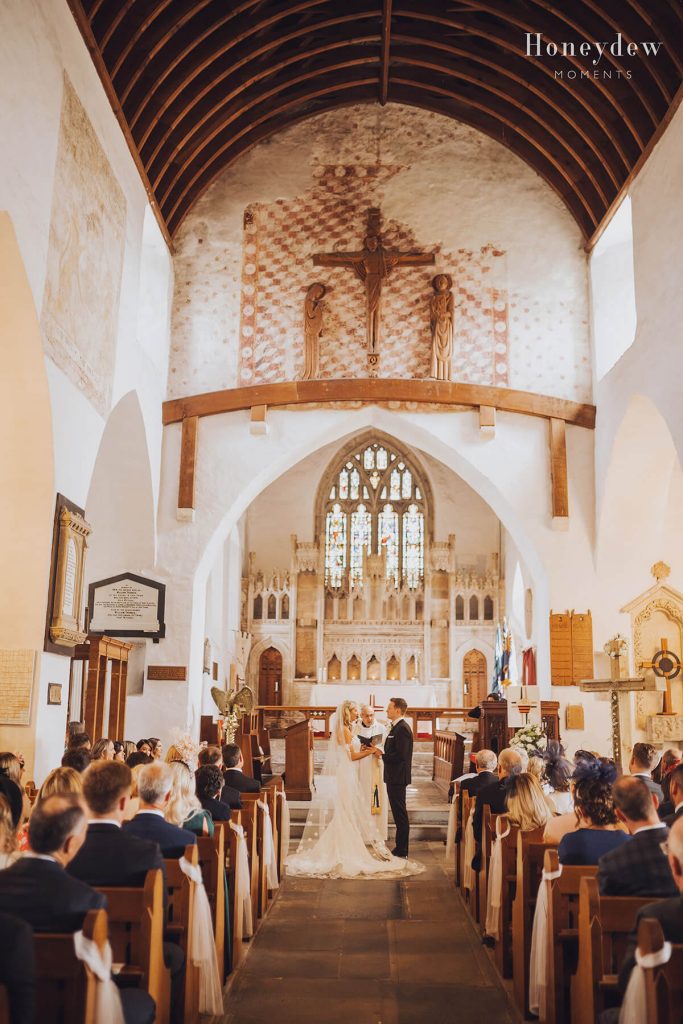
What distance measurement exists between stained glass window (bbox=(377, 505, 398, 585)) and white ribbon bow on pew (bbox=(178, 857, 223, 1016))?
1740 cm

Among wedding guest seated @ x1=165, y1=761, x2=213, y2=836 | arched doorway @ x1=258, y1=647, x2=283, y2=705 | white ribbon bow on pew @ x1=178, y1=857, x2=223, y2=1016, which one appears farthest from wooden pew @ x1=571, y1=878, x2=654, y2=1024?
arched doorway @ x1=258, y1=647, x2=283, y2=705

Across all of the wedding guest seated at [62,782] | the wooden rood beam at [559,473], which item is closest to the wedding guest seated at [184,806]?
the wedding guest seated at [62,782]

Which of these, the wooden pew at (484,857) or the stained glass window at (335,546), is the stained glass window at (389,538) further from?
the wooden pew at (484,857)

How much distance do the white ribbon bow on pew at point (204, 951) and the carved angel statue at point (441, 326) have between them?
946cm

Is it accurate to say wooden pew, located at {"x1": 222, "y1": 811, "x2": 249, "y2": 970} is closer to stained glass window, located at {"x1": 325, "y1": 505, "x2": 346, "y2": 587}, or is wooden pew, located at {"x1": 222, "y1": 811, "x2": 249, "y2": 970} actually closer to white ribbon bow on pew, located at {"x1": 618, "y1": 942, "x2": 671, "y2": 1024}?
white ribbon bow on pew, located at {"x1": 618, "y1": 942, "x2": 671, "y2": 1024}

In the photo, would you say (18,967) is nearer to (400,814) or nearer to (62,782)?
(62,782)

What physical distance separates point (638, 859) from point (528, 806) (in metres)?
→ 1.63

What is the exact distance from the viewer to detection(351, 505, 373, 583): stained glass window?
71.3 feet

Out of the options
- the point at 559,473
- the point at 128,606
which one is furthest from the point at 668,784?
the point at 128,606

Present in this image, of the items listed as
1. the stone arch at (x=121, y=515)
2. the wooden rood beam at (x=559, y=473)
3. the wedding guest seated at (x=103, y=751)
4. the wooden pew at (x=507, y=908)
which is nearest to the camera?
the wooden pew at (x=507, y=908)

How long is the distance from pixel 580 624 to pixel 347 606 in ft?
31.6

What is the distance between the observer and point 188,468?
500 inches

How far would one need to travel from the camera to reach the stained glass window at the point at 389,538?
21656 millimetres

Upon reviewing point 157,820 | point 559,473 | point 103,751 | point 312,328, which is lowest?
point 157,820
